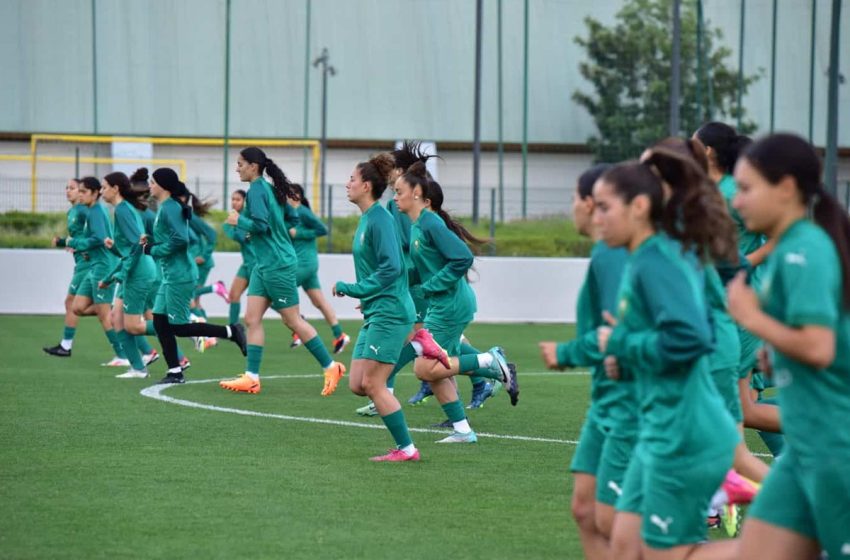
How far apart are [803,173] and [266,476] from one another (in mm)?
5126

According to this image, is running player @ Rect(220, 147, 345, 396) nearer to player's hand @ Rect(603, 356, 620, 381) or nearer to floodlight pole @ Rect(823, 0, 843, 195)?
floodlight pole @ Rect(823, 0, 843, 195)

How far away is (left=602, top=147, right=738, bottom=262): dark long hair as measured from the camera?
15.8 ft

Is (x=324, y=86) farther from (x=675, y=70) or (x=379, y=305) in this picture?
(x=379, y=305)

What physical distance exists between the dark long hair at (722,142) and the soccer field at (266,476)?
2.11 meters

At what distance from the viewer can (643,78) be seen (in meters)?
43.1

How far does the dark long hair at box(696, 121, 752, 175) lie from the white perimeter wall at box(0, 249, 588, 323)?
1641 centimetres

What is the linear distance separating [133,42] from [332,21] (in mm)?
5706

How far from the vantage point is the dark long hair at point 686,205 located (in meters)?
4.81

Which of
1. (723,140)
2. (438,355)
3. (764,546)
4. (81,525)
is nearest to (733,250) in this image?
(764,546)

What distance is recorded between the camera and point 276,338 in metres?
20.4

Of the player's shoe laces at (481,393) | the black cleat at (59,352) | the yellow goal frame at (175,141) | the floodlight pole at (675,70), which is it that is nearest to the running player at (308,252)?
the black cleat at (59,352)

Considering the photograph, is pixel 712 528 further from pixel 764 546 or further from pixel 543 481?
pixel 764 546

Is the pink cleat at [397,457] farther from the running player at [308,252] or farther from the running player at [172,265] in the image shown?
the running player at [308,252]

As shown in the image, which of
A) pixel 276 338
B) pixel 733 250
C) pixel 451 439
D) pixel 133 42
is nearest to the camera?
pixel 733 250
